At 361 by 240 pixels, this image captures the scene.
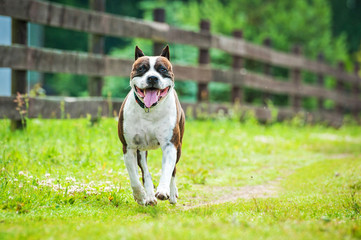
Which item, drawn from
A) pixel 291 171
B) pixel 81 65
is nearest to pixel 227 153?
pixel 291 171

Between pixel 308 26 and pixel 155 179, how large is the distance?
16545 millimetres

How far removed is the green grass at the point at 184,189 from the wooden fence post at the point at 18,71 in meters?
0.64

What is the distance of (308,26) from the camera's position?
20.9m

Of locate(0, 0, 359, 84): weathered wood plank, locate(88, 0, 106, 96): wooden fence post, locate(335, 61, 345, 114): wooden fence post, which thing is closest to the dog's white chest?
locate(0, 0, 359, 84): weathered wood plank

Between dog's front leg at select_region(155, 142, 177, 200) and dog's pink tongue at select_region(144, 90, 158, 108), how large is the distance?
1.48 ft

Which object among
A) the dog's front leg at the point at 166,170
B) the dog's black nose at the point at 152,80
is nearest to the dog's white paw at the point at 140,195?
the dog's front leg at the point at 166,170

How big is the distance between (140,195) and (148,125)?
684 millimetres

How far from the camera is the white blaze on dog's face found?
15.1ft

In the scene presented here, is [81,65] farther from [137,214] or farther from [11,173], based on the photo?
[137,214]

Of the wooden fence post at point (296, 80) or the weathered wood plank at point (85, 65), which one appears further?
the wooden fence post at point (296, 80)

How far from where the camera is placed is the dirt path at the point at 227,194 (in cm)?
534

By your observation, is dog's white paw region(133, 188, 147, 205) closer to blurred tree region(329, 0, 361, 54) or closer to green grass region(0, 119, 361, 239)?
green grass region(0, 119, 361, 239)

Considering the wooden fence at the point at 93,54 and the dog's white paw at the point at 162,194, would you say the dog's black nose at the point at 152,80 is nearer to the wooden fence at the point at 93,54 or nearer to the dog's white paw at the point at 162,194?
the dog's white paw at the point at 162,194

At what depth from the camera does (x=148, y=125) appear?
15.6ft
